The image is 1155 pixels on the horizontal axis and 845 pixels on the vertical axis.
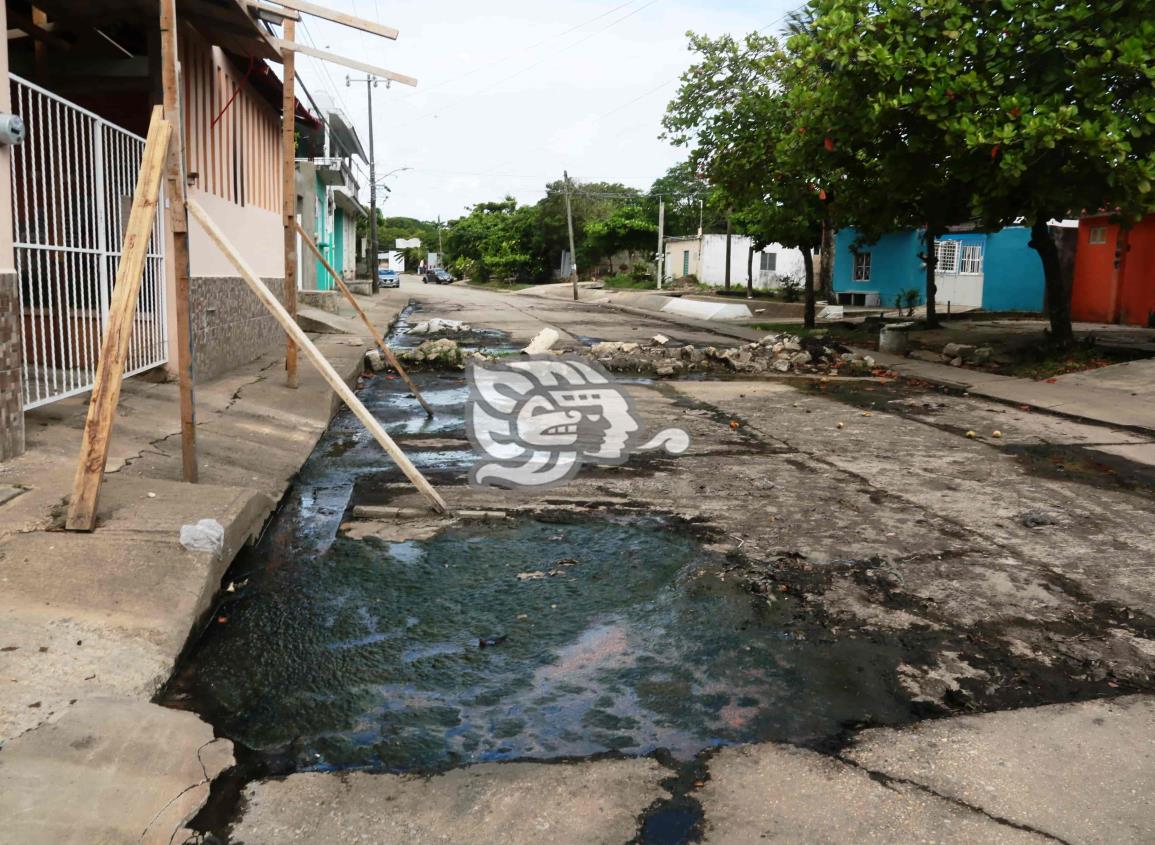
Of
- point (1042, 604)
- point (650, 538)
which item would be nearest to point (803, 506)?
point (650, 538)

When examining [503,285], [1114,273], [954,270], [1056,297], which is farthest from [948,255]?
[503,285]

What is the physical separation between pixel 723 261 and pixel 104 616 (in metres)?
46.1

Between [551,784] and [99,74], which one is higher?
[99,74]

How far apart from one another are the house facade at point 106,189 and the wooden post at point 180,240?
11.7 inches

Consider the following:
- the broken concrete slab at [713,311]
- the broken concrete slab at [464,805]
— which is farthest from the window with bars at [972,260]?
the broken concrete slab at [464,805]

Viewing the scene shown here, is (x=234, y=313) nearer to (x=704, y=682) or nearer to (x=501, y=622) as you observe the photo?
(x=501, y=622)

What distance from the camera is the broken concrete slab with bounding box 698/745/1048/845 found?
7.83 feet

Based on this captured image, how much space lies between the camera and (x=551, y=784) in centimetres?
262

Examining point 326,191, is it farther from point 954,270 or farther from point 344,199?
point 954,270

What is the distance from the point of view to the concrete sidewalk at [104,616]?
94.8 inches

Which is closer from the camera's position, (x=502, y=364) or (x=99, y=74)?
(x=99, y=74)

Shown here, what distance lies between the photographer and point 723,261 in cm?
4753

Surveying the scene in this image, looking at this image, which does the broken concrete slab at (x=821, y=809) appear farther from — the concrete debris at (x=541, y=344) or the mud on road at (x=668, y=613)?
the concrete debris at (x=541, y=344)

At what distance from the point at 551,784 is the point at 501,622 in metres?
1.30
